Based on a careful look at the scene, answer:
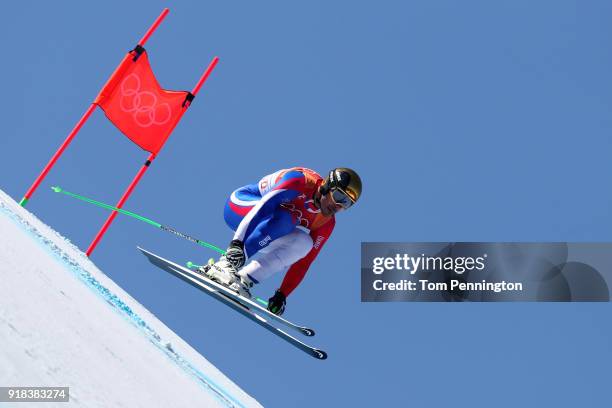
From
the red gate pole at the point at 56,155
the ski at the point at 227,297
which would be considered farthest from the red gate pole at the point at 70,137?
the ski at the point at 227,297

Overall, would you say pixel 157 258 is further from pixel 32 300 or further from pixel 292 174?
pixel 32 300

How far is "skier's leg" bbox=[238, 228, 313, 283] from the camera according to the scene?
31.2 feet

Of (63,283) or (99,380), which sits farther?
(63,283)

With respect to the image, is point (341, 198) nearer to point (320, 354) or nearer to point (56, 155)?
point (320, 354)

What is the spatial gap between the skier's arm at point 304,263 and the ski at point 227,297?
21.8 inches

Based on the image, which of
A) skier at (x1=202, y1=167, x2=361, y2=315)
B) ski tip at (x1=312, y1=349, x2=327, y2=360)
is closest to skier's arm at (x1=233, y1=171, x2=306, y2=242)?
skier at (x1=202, y1=167, x2=361, y2=315)

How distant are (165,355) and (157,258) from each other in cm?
332

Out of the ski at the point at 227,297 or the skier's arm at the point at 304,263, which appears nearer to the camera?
the ski at the point at 227,297

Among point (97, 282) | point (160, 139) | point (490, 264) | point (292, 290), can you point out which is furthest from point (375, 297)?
point (97, 282)

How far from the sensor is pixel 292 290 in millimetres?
10188

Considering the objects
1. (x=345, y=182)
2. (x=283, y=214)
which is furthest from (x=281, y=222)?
(x=345, y=182)

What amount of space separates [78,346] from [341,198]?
5.35 meters

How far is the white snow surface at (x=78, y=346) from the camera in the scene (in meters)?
3.57

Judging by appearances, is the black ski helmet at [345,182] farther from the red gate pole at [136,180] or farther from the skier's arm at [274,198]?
the red gate pole at [136,180]
